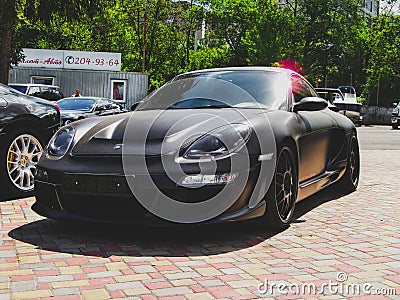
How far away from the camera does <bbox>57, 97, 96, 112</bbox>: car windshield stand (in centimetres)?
1585

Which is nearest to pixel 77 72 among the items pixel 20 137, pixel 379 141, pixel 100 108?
pixel 100 108

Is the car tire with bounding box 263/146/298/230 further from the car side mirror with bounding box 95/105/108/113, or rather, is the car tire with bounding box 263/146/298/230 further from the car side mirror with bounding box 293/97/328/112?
the car side mirror with bounding box 95/105/108/113

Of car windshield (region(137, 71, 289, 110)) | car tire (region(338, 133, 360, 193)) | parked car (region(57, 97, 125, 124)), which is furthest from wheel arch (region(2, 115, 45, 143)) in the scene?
parked car (region(57, 97, 125, 124))

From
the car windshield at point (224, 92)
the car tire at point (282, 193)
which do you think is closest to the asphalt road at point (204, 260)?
the car tire at point (282, 193)

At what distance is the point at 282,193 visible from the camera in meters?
4.75

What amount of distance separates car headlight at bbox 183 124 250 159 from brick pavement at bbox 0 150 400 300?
0.68 meters

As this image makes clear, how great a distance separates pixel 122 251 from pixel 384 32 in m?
45.8

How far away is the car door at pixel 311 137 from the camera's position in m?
5.17

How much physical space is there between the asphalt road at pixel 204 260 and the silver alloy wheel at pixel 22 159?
0.64 metres

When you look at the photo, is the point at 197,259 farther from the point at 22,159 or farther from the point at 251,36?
the point at 251,36

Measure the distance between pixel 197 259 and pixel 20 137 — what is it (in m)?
3.06

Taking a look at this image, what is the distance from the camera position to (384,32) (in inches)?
1813

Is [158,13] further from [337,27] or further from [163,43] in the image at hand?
[337,27]

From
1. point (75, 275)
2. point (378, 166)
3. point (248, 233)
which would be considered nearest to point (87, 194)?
point (75, 275)
